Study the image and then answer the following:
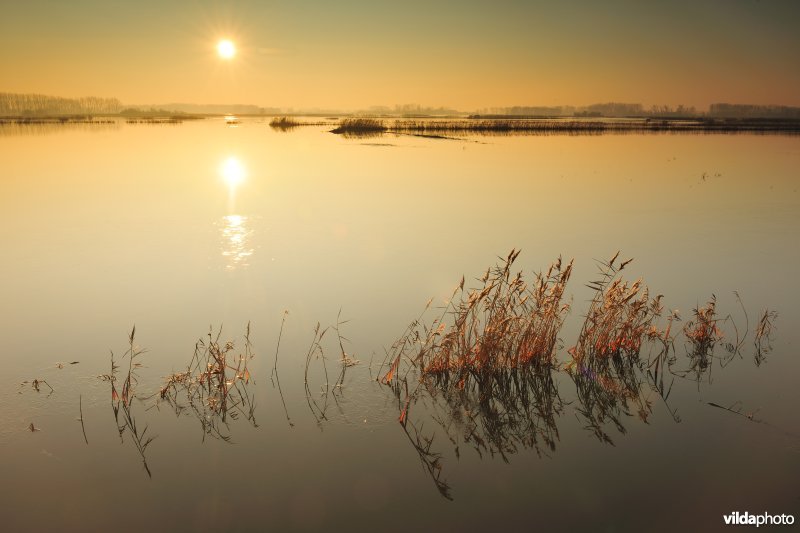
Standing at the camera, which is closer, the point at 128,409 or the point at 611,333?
the point at 128,409

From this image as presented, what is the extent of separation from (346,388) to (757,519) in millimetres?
5282

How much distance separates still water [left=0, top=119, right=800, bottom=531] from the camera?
19.9ft

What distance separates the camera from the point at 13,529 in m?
5.48

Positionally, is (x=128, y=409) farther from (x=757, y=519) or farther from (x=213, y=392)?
(x=757, y=519)

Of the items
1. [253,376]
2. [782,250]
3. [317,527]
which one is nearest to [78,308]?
[253,376]

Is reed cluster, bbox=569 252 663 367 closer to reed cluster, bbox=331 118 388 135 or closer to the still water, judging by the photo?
the still water

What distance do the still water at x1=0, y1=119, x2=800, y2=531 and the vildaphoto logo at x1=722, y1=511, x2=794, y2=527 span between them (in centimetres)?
12

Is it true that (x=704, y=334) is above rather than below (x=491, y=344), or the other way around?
below

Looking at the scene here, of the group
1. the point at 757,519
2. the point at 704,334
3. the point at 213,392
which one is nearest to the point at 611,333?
the point at 704,334

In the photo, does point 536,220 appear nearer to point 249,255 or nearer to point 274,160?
point 249,255

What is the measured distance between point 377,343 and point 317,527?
14.8 feet

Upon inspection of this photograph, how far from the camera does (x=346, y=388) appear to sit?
27.6 ft

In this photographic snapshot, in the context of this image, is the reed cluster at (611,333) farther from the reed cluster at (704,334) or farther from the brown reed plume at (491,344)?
the reed cluster at (704,334)

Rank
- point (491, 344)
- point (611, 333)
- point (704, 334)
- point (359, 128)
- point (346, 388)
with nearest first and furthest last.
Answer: point (346, 388), point (491, 344), point (704, 334), point (611, 333), point (359, 128)
